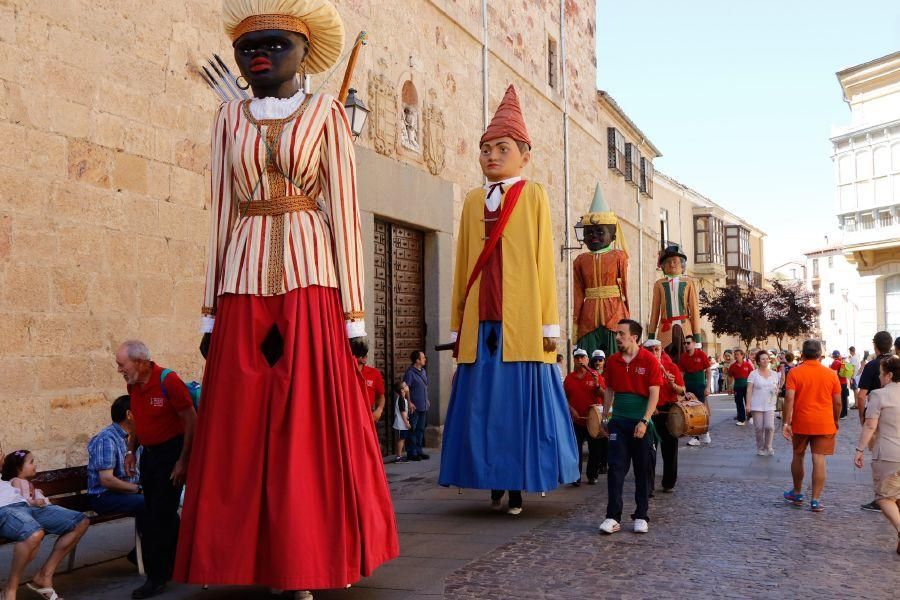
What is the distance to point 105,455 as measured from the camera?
529cm

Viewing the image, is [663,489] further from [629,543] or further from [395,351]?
[395,351]

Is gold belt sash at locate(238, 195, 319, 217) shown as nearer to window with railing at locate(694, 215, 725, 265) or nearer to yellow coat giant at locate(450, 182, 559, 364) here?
yellow coat giant at locate(450, 182, 559, 364)

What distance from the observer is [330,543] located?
13.2 ft

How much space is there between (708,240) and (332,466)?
4119 centimetres

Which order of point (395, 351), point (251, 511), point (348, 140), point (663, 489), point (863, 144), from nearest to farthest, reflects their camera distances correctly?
point (251, 511) < point (348, 140) < point (663, 489) < point (395, 351) < point (863, 144)

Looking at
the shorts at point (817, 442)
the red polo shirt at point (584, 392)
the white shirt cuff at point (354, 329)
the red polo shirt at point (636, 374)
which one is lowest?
the shorts at point (817, 442)

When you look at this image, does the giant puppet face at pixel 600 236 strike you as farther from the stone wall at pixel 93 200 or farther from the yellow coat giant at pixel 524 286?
the stone wall at pixel 93 200

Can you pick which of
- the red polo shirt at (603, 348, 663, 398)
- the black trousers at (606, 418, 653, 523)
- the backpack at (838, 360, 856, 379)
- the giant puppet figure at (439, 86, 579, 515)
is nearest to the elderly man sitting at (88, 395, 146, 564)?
the giant puppet figure at (439, 86, 579, 515)

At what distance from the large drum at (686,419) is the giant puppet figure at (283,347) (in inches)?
159

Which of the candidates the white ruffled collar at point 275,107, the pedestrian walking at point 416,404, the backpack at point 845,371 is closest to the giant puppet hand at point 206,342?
the white ruffled collar at point 275,107

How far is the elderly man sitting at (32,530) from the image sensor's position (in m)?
4.46

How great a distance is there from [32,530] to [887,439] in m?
5.19

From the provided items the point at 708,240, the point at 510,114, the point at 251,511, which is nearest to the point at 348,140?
the point at 251,511

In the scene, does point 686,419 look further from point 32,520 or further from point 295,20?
point 32,520
